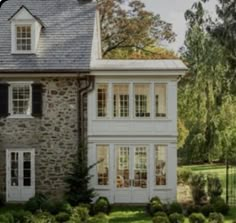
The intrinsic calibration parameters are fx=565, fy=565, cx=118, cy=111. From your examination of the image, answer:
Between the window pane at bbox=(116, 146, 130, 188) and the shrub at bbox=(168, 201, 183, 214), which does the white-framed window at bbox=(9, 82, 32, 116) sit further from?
the shrub at bbox=(168, 201, 183, 214)

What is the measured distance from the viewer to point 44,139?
912 inches

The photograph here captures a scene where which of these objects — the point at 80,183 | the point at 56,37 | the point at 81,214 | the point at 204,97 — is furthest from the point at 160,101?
the point at 204,97

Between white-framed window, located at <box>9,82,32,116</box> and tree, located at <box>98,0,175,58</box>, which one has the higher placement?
tree, located at <box>98,0,175,58</box>

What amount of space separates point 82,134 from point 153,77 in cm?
371

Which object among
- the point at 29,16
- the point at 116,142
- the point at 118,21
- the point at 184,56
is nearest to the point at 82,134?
the point at 116,142

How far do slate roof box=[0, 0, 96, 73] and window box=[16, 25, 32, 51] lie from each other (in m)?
0.47

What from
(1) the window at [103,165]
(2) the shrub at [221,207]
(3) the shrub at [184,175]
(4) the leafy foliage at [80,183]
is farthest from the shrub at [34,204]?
(3) the shrub at [184,175]

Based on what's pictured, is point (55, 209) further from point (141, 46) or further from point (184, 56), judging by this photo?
point (184, 56)

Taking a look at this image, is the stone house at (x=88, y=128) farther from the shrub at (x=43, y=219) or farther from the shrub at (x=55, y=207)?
the shrub at (x=43, y=219)

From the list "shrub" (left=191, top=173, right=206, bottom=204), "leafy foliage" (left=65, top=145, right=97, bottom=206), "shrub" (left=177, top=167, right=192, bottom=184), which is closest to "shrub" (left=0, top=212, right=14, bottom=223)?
"leafy foliage" (left=65, top=145, right=97, bottom=206)

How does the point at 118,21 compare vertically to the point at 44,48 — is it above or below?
above

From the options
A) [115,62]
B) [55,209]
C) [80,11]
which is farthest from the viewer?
[80,11]

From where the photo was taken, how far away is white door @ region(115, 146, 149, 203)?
22.9 metres

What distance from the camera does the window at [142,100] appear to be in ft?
75.5
